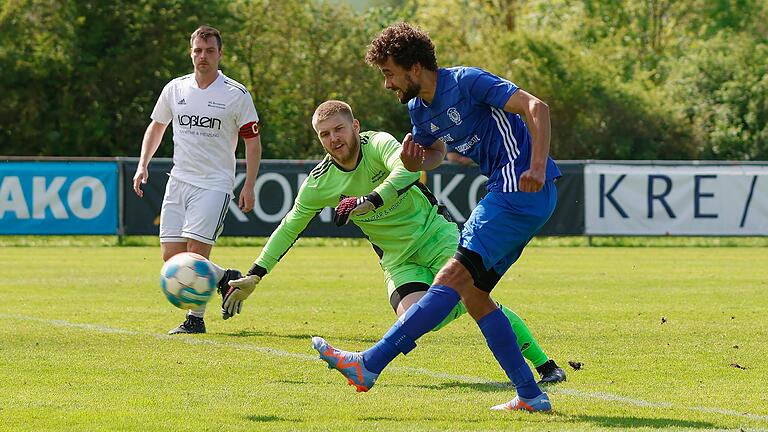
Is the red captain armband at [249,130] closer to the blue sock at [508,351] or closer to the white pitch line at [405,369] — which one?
the white pitch line at [405,369]

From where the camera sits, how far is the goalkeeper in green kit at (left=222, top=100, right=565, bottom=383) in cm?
813

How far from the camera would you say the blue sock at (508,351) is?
683 cm

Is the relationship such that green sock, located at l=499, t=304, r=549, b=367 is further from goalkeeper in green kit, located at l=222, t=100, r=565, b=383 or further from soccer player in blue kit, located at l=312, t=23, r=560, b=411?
soccer player in blue kit, located at l=312, t=23, r=560, b=411

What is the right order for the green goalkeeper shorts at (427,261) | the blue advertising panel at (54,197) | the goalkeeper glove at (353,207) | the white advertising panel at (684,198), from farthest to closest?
the white advertising panel at (684,198), the blue advertising panel at (54,197), the green goalkeeper shorts at (427,261), the goalkeeper glove at (353,207)

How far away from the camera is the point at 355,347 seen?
32.6ft

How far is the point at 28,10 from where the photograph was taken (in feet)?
120

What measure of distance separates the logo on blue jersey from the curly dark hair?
23cm

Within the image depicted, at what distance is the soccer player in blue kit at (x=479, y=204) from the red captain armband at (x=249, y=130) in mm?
3928

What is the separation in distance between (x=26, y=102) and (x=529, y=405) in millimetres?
31831

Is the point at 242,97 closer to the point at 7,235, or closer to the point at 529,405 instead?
the point at 529,405

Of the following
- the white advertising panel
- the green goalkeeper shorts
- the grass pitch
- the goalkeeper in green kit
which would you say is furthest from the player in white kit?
the white advertising panel

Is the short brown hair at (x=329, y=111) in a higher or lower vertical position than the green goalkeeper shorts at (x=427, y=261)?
higher

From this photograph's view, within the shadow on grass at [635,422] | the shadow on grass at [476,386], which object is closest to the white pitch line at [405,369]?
the shadow on grass at [476,386]

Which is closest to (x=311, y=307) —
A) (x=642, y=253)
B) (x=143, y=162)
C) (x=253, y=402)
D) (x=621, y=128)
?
(x=143, y=162)
